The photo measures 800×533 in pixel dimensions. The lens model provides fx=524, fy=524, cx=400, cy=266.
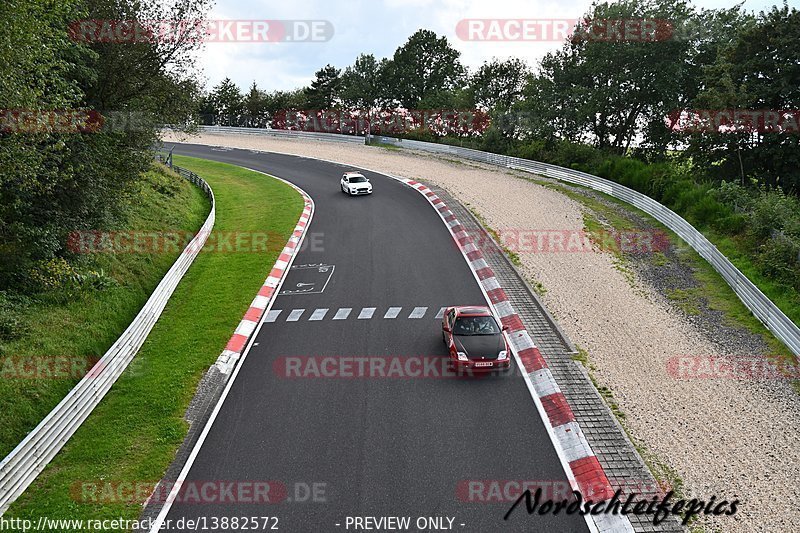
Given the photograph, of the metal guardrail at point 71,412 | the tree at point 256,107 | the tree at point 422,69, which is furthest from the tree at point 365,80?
the metal guardrail at point 71,412

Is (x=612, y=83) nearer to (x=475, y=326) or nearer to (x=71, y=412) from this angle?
(x=475, y=326)

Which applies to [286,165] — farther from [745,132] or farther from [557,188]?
[745,132]

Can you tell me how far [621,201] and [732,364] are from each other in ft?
54.9

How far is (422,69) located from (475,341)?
61395mm

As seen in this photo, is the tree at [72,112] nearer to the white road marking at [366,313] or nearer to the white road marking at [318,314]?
the white road marking at [318,314]

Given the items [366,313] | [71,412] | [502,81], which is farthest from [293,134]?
[71,412]

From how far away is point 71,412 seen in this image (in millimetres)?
11531

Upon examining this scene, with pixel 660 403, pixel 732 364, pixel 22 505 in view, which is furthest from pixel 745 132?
pixel 22 505

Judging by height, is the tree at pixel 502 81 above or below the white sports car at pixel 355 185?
above

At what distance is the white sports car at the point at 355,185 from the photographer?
101 feet

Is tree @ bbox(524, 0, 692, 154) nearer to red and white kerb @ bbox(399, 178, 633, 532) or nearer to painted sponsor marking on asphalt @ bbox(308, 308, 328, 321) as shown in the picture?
red and white kerb @ bbox(399, 178, 633, 532)

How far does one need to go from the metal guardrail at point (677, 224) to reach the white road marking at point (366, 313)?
39.4 ft

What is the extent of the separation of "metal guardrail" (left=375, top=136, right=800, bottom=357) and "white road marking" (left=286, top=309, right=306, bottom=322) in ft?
46.9

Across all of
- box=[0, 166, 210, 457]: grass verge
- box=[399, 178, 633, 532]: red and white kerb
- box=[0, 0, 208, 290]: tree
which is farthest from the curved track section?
box=[0, 0, 208, 290]: tree
